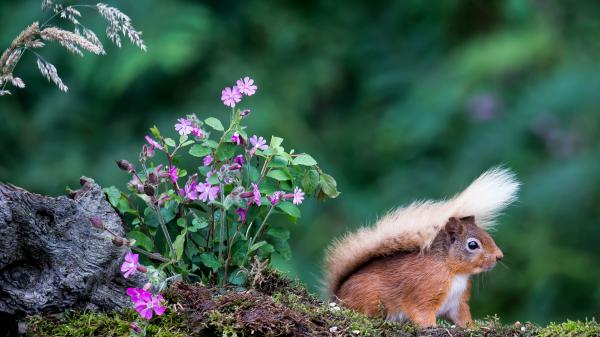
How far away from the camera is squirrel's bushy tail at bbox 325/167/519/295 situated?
13.1 feet

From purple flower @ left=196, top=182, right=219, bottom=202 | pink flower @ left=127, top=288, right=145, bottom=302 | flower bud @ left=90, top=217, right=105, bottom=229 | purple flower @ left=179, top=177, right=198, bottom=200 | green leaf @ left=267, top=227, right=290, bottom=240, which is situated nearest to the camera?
pink flower @ left=127, top=288, right=145, bottom=302

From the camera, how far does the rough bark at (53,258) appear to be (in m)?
3.23

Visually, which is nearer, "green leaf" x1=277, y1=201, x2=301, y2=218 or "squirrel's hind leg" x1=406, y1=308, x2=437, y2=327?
"green leaf" x1=277, y1=201, x2=301, y2=218

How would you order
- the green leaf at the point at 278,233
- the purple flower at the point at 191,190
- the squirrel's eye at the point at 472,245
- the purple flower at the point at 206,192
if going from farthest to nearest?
1. the squirrel's eye at the point at 472,245
2. the green leaf at the point at 278,233
3. the purple flower at the point at 191,190
4. the purple flower at the point at 206,192

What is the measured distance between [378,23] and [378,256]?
18.8 feet

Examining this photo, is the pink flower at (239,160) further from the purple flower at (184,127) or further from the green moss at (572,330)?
the green moss at (572,330)

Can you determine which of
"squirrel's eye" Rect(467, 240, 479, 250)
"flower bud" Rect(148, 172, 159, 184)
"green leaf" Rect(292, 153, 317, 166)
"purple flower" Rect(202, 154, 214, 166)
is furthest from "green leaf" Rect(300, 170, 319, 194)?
"squirrel's eye" Rect(467, 240, 479, 250)

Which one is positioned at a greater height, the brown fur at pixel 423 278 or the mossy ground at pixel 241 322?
the brown fur at pixel 423 278

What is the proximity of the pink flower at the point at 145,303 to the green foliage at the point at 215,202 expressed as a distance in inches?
11.4

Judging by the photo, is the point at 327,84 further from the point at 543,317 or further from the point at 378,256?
the point at 378,256

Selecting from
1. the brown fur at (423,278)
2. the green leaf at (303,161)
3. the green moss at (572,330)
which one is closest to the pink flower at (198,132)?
the green leaf at (303,161)

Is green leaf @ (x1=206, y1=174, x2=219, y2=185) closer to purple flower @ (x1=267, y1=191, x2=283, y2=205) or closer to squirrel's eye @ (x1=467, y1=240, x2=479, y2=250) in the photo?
purple flower @ (x1=267, y1=191, x2=283, y2=205)

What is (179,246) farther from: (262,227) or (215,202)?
(262,227)

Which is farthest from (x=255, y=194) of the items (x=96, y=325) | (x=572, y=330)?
(x=572, y=330)
